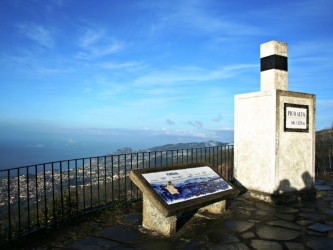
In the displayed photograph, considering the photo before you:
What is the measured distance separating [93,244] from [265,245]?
2645 mm

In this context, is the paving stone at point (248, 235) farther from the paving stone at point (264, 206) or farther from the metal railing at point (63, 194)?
the metal railing at point (63, 194)

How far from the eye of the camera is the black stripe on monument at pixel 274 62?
22.1 ft

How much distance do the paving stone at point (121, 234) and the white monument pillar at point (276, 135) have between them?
350cm

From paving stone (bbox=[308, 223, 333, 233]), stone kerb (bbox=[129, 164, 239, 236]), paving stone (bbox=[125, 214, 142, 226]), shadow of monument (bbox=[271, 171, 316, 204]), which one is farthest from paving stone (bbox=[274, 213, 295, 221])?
paving stone (bbox=[125, 214, 142, 226])

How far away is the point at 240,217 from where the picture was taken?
5637 mm

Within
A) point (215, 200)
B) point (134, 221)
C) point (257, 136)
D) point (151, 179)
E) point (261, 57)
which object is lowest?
point (134, 221)

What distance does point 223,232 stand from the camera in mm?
4809

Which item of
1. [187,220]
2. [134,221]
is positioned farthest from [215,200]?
[134,221]

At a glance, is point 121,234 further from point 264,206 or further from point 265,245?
point 264,206

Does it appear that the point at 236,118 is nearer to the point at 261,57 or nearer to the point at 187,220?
the point at 261,57

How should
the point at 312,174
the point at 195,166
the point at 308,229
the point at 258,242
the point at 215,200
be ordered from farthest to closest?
the point at 312,174 → the point at 195,166 → the point at 215,200 → the point at 308,229 → the point at 258,242

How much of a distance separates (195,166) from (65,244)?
117 inches

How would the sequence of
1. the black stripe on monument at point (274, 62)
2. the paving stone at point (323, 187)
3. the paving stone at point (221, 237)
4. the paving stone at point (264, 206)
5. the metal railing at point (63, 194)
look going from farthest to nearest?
the paving stone at point (323, 187), the black stripe on monument at point (274, 62), the paving stone at point (264, 206), the metal railing at point (63, 194), the paving stone at point (221, 237)

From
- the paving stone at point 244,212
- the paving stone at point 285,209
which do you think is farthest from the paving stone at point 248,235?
the paving stone at point 285,209
